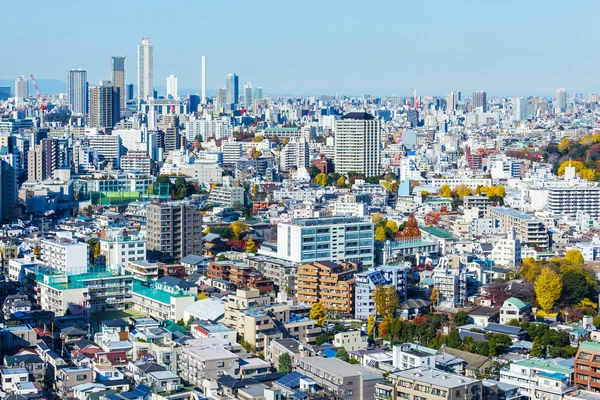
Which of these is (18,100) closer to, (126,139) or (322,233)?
(126,139)

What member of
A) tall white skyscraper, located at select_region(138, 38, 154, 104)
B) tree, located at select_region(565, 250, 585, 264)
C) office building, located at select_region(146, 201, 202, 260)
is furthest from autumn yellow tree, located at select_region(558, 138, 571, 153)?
tall white skyscraper, located at select_region(138, 38, 154, 104)

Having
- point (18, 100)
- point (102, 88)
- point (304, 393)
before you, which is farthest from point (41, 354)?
point (18, 100)

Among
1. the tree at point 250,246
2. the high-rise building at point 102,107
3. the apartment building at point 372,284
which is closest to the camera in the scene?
the apartment building at point 372,284

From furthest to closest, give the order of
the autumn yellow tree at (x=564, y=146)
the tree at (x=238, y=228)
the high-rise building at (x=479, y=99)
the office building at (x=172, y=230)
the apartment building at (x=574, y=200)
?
the high-rise building at (x=479, y=99) → the autumn yellow tree at (x=564, y=146) → the apartment building at (x=574, y=200) → the tree at (x=238, y=228) → the office building at (x=172, y=230)

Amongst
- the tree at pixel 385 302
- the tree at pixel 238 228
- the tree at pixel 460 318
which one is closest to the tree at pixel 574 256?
the tree at pixel 460 318

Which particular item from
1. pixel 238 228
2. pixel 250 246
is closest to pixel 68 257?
pixel 250 246

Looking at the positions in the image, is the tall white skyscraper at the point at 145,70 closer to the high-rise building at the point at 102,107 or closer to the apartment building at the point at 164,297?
the high-rise building at the point at 102,107
